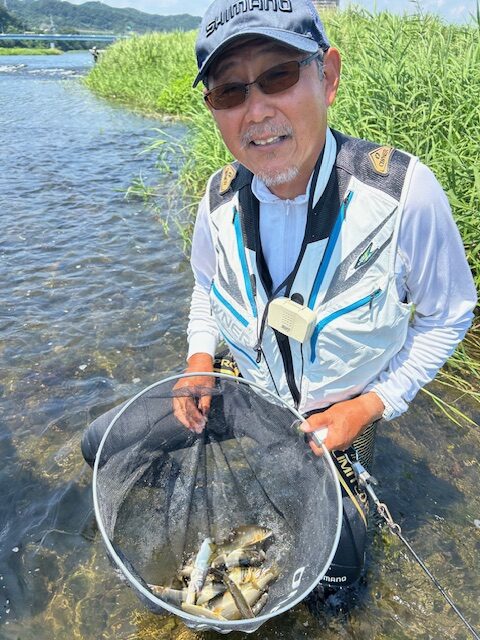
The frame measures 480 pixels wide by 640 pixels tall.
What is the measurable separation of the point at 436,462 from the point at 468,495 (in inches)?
12.1

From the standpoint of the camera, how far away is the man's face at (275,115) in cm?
194

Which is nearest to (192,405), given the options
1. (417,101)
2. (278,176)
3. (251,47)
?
(278,176)

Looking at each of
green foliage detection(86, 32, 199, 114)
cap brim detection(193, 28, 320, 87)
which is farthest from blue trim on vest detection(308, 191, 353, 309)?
green foliage detection(86, 32, 199, 114)

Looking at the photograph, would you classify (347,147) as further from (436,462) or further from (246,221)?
(436,462)

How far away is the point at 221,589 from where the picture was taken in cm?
232

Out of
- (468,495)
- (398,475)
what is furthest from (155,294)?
(468,495)

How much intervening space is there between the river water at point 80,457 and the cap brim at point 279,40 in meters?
2.54

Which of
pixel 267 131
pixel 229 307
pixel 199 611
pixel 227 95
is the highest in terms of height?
pixel 227 95

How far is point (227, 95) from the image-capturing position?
2037 millimetres

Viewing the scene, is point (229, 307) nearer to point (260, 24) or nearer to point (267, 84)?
point (267, 84)

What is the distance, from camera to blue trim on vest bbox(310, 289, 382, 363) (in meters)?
2.20

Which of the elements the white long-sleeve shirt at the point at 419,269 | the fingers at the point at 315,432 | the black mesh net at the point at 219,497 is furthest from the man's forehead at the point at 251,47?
the fingers at the point at 315,432

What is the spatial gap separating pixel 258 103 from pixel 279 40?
0.23 metres

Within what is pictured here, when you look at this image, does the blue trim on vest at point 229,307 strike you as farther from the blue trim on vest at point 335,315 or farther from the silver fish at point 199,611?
the silver fish at point 199,611
